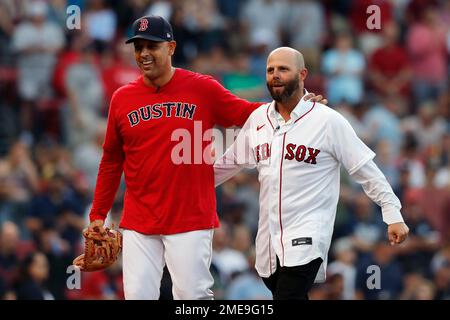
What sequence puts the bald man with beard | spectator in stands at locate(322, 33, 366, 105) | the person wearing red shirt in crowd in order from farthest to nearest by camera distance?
the person wearing red shirt in crowd → spectator in stands at locate(322, 33, 366, 105) → the bald man with beard

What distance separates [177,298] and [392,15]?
11.5m

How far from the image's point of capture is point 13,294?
1259 cm

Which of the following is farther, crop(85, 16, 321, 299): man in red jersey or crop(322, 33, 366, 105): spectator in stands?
crop(322, 33, 366, 105): spectator in stands

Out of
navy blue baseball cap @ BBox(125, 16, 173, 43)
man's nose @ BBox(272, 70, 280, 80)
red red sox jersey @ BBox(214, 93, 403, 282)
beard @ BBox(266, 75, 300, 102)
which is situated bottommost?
red red sox jersey @ BBox(214, 93, 403, 282)

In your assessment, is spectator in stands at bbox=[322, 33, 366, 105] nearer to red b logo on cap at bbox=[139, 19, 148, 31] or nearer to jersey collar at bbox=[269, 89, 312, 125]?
jersey collar at bbox=[269, 89, 312, 125]

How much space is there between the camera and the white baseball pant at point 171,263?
934 cm

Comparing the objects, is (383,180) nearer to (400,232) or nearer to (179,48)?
(400,232)

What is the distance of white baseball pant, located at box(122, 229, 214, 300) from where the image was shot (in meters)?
9.34

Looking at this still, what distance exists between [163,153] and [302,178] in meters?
0.99

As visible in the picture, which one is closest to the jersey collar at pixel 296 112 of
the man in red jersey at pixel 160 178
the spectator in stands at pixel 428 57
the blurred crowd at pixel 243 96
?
the man in red jersey at pixel 160 178

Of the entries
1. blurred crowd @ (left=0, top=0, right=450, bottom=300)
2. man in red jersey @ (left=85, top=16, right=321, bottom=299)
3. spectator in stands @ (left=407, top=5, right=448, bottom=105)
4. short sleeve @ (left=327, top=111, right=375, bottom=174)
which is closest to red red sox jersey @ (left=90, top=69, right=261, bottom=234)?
man in red jersey @ (left=85, top=16, right=321, bottom=299)

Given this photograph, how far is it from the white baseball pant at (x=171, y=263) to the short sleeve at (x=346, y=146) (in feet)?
3.57

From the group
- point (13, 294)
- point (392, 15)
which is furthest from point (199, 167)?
point (392, 15)

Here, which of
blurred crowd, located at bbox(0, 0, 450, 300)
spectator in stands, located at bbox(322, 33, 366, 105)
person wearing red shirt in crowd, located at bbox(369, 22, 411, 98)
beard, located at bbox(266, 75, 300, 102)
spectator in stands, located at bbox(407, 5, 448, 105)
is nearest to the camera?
beard, located at bbox(266, 75, 300, 102)
